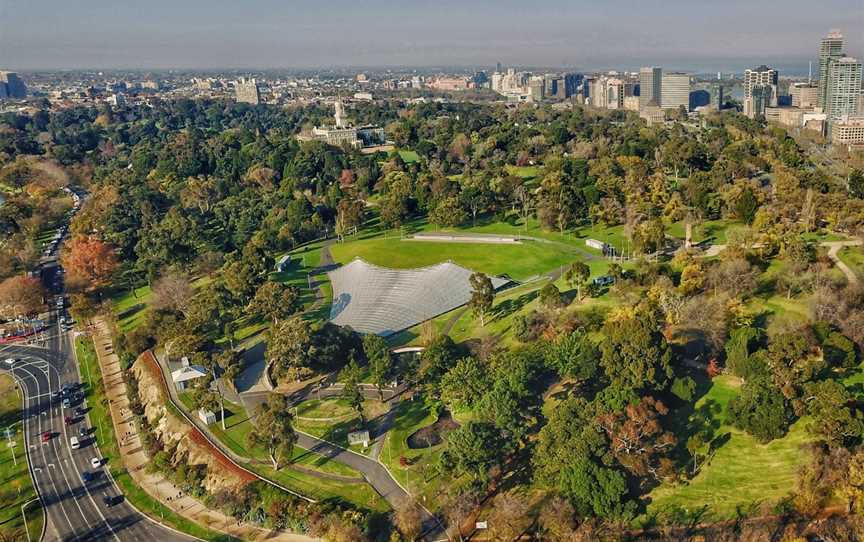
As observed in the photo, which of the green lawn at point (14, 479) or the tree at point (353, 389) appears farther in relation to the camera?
the tree at point (353, 389)

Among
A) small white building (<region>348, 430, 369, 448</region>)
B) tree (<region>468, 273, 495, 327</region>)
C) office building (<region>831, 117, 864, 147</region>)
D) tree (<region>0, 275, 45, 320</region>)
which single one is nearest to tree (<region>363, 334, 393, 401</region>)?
small white building (<region>348, 430, 369, 448</region>)

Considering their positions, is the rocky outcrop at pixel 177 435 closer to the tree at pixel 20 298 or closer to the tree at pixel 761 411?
the tree at pixel 20 298

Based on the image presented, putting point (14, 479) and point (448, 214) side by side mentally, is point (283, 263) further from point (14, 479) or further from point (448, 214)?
point (14, 479)

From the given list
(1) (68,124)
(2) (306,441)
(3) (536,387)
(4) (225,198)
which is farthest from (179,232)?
(1) (68,124)

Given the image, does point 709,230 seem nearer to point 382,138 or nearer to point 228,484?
point 228,484

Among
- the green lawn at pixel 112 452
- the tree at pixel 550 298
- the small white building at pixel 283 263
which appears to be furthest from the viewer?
the small white building at pixel 283 263

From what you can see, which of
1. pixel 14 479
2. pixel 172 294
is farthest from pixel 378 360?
pixel 172 294

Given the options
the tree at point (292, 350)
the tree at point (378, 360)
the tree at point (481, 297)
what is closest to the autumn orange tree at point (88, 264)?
the tree at point (292, 350)
